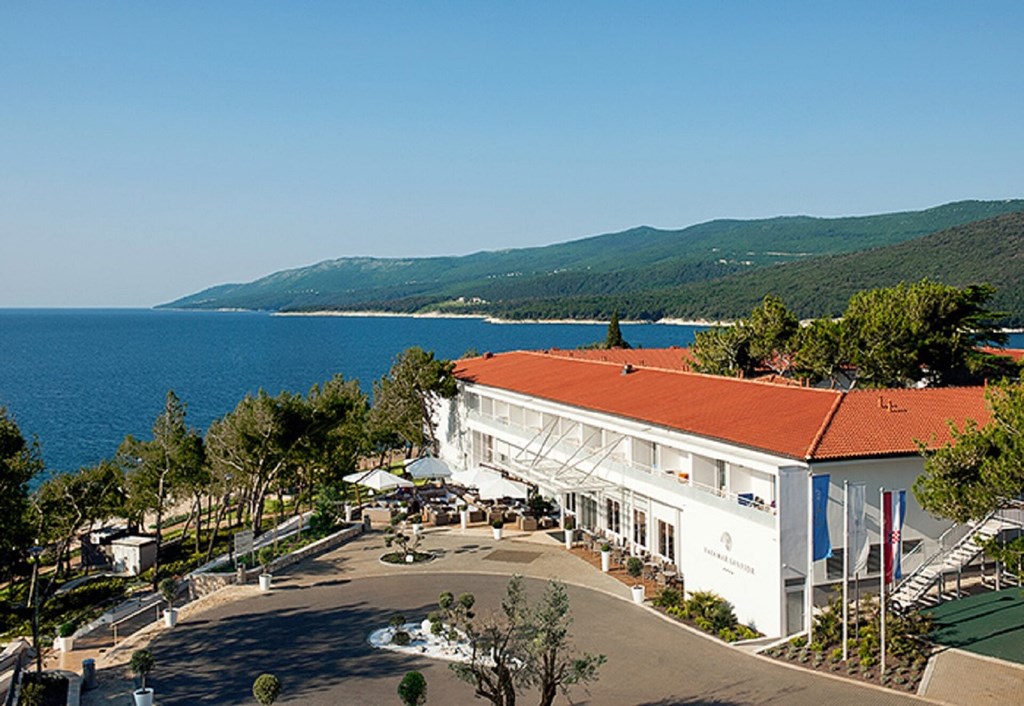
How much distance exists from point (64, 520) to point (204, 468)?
8173mm

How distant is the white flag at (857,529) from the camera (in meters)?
21.7

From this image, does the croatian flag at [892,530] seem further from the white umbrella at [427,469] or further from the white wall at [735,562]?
the white umbrella at [427,469]

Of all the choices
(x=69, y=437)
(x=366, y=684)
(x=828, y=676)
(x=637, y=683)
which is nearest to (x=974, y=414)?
(x=828, y=676)

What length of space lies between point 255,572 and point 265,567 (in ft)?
1.35

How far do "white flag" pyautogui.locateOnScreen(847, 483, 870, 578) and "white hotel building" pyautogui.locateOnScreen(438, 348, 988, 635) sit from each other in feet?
4.26

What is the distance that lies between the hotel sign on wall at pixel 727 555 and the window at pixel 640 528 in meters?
5.94

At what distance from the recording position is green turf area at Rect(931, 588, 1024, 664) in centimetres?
2097

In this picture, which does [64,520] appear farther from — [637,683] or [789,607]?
[789,607]

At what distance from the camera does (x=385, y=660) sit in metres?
22.2

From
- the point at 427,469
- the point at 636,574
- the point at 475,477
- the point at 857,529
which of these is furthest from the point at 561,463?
the point at 857,529

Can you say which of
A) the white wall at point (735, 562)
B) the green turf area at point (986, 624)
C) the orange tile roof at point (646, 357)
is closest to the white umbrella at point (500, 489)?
the white wall at point (735, 562)

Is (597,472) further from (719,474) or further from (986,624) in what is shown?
(986,624)

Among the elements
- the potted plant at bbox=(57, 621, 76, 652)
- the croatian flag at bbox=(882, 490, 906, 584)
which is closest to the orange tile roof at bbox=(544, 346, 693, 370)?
the croatian flag at bbox=(882, 490, 906, 584)

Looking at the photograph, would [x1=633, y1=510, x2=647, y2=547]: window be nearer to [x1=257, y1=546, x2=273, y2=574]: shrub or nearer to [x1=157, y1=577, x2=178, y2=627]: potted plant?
[x1=257, y1=546, x2=273, y2=574]: shrub
